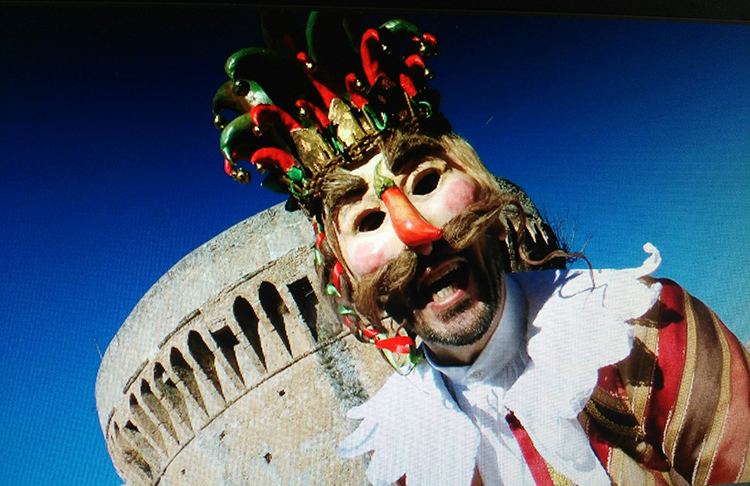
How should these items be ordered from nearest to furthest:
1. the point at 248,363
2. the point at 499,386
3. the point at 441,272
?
the point at 441,272 → the point at 499,386 → the point at 248,363

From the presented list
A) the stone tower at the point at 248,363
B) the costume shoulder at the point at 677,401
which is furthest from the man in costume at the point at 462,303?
the stone tower at the point at 248,363

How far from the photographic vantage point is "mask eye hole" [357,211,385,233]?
1.61 metres

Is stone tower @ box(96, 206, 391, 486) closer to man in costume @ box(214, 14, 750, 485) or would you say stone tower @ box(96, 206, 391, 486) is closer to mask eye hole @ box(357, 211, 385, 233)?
man in costume @ box(214, 14, 750, 485)

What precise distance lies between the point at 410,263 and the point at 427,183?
0.25 metres

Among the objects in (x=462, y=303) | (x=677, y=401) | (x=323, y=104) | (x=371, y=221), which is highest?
(x=323, y=104)

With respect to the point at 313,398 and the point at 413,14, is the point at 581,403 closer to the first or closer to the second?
the point at 413,14

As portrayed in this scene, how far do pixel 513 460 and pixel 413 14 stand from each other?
1.52 metres

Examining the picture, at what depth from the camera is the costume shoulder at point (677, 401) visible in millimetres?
1469

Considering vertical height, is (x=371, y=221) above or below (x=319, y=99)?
below

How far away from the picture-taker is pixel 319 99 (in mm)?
1736

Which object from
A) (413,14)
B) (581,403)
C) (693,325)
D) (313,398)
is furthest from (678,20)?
(313,398)

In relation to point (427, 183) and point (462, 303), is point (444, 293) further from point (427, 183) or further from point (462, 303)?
point (427, 183)

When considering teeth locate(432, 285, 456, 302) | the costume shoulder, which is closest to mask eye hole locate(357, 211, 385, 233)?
teeth locate(432, 285, 456, 302)

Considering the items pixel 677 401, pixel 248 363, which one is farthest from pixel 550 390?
pixel 248 363
